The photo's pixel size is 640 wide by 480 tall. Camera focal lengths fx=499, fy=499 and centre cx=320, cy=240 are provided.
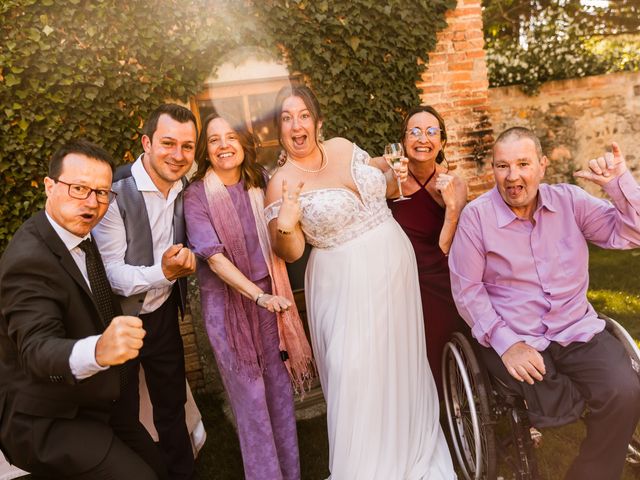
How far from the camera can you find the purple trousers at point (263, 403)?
275 cm

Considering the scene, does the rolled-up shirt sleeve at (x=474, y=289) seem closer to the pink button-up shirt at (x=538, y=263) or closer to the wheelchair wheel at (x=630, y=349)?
the pink button-up shirt at (x=538, y=263)

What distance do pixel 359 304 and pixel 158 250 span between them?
3.78ft

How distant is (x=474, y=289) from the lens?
103 inches

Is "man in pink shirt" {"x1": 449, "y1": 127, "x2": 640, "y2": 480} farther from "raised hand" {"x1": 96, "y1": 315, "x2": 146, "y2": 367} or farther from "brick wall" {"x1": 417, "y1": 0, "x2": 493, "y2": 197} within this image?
"brick wall" {"x1": 417, "y1": 0, "x2": 493, "y2": 197}

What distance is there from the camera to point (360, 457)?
8.98 feet

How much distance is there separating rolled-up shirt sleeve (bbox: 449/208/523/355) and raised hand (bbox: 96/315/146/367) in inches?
66.4

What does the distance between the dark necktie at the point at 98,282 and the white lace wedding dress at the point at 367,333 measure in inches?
36.3

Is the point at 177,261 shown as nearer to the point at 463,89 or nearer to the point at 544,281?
the point at 544,281

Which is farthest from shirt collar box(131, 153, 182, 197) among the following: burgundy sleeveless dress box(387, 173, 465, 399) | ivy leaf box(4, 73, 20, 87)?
ivy leaf box(4, 73, 20, 87)

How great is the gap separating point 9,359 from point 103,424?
0.43m

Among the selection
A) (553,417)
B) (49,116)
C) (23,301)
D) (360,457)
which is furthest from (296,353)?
(49,116)

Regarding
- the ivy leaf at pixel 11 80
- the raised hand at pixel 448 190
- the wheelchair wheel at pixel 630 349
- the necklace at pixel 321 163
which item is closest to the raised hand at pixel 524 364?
the wheelchair wheel at pixel 630 349

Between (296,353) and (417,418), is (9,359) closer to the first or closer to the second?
(296,353)

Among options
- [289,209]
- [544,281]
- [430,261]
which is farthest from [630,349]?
[289,209]
